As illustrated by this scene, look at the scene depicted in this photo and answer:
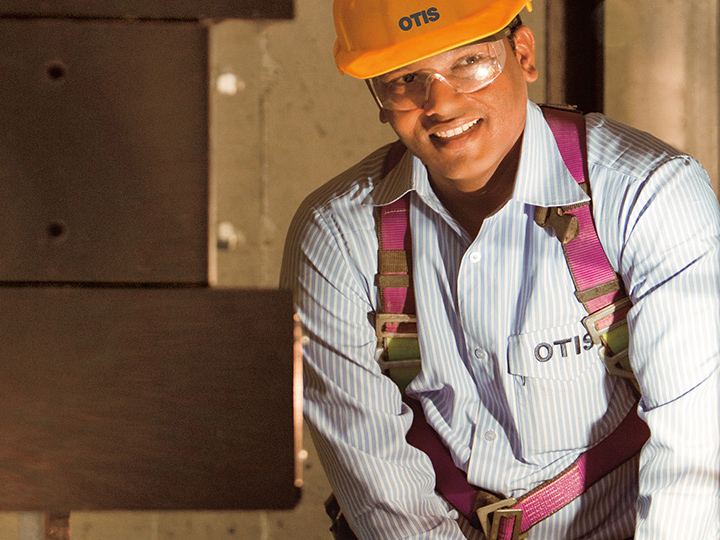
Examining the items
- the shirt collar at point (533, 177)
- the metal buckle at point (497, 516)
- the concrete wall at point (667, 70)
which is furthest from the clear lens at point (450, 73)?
the concrete wall at point (667, 70)

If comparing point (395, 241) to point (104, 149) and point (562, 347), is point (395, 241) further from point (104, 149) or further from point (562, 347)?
point (104, 149)

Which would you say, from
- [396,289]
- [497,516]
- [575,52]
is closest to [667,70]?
[575,52]

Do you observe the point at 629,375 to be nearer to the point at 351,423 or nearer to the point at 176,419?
the point at 351,423

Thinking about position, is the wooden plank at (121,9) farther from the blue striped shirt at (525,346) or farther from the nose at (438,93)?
the blue striped shirt at (525,346)

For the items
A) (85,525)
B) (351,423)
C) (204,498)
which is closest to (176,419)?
(204,498)

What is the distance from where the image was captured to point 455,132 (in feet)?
5.67

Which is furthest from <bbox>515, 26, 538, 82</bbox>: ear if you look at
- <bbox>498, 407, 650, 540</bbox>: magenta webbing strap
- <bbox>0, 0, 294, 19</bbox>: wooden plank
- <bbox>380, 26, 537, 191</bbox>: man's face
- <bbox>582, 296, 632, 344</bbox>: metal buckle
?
<bbox>0, 0, 294, 19</bbox>: wooden plank

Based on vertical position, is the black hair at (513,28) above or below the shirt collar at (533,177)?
above

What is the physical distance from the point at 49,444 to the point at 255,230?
6.66 feet

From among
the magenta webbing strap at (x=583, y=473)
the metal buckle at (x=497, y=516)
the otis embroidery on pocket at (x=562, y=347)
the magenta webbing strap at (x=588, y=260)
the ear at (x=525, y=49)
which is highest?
Result: the ear at (x=525, y=49)

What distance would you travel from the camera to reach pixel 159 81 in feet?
2.44

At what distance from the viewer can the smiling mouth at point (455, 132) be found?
1.72 m

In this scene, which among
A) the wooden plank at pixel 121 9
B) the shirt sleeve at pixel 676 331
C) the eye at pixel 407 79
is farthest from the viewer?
the eye at pixel 407 79

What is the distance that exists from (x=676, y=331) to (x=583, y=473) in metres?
0.42
